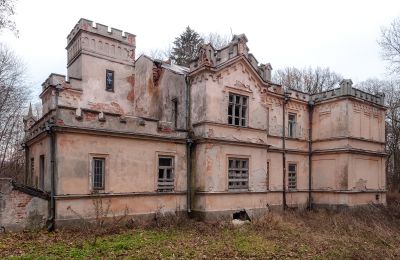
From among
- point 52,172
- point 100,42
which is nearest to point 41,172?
point 52,172

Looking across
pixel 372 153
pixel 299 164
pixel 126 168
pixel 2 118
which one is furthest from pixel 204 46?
pixel 2 118

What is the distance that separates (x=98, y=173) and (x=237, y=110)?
295 inches

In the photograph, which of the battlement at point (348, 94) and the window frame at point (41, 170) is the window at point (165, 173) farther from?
the battlement at point (348, 94)

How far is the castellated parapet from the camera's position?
69.8 feet

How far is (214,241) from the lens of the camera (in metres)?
12.2

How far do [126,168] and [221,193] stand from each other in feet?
15.0

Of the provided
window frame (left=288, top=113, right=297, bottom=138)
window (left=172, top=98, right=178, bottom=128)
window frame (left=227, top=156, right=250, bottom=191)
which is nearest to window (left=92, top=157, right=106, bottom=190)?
window (left=172, top=98, right=178, bottom=128)

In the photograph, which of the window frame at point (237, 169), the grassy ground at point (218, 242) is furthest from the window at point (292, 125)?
the grassy ground at point (218, 242)

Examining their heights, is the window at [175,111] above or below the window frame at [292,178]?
above

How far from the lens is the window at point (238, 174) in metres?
16.8

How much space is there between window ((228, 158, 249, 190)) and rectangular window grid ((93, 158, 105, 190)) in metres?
5.98

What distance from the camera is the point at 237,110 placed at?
17.6 meters

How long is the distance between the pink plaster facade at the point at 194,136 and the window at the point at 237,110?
0.14 m

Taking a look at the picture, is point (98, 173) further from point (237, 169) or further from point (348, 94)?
point (348, 94)
